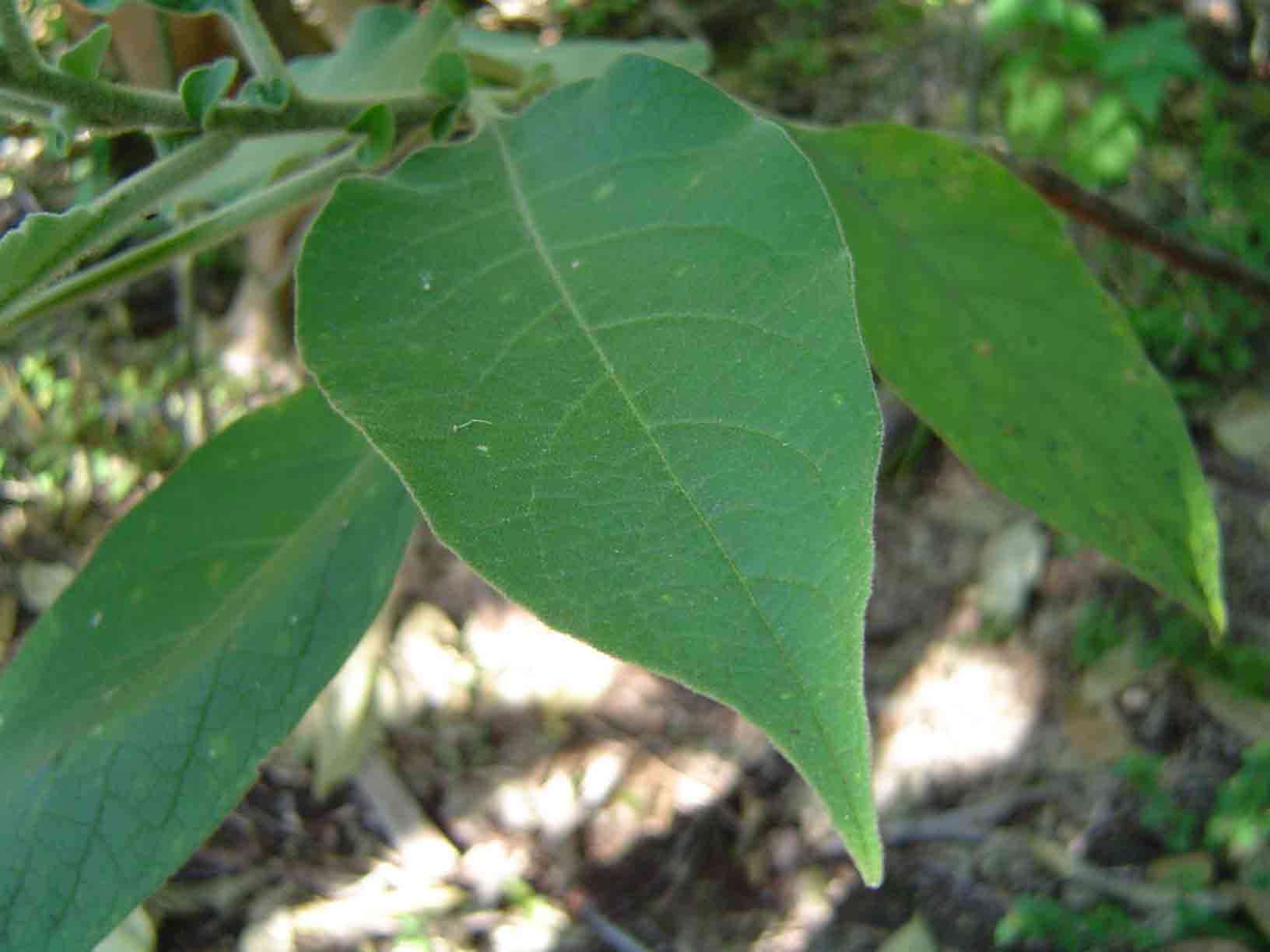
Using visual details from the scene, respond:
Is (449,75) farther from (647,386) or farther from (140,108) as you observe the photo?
(647,386)

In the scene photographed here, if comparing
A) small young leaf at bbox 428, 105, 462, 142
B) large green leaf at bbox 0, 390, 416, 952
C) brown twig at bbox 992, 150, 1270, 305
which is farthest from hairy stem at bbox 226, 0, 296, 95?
brown twig at bbox 992, 150, 1270, 305

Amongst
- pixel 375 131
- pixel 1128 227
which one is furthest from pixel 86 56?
pixel 1128 227

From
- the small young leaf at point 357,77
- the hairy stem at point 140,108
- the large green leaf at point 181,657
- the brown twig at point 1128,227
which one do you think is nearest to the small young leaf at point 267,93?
the hairy stem at point 140,108

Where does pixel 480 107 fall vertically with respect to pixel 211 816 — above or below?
above

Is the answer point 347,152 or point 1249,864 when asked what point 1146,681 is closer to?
point 1249,864

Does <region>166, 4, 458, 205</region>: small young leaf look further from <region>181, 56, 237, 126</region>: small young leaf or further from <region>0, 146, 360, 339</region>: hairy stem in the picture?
<region>181, 56, 237, 126</region>: small young leaf

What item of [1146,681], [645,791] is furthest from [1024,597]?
[645,791]
